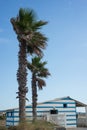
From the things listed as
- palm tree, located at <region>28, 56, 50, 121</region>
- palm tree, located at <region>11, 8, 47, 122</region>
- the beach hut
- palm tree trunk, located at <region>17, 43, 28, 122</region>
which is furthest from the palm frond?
palm tree trunk, located at <region>17, 43, 28, 122</region>

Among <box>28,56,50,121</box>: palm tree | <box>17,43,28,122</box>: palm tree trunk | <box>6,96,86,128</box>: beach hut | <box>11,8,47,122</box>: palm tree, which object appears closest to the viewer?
<box>17,43,28,122</box>: palm tree trunk

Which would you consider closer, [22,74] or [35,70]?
[22,74]

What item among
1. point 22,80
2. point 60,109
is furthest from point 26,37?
point 60,109

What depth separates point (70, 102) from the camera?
4525 cm

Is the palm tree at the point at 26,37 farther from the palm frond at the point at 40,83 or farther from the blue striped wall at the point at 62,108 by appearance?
the blue striped wall at the point at 62,108

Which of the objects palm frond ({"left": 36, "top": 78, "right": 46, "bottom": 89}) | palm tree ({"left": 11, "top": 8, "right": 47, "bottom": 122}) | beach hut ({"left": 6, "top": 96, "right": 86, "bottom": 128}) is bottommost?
beach hut ({"left": 6, "top": 96, "right": 86, "bottom": 128})

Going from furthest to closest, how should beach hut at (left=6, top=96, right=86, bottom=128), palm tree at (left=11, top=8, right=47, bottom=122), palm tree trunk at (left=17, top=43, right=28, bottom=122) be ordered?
beach hut at (left=6, top=96, right=86, bottom=128) → palm tree at (left=11, top=8, right=47, bottom=122) → palm tree trunk at (left=17, top=43, right=28, bottom=122)

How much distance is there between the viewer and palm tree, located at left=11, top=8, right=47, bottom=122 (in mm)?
23686

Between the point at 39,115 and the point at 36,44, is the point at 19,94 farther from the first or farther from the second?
the point at 39,115

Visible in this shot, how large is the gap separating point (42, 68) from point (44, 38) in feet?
46.4

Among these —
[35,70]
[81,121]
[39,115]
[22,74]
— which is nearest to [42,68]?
[35,70]

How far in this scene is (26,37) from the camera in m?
24.4

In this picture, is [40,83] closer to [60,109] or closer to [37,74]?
[37,74]

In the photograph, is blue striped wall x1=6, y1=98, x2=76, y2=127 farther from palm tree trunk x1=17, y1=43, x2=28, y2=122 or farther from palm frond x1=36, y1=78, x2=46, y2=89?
palm tree trunk x1=17, y1=43, x2=28, y2=122
